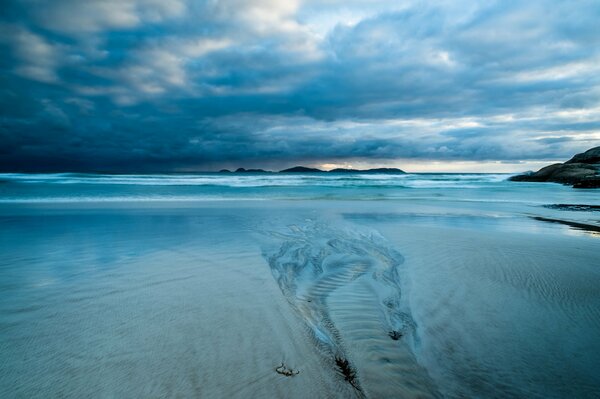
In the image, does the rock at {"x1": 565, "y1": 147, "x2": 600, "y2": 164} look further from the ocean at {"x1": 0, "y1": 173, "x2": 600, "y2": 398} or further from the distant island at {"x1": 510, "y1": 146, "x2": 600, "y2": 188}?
the ocean at {"x1": 0, "y1": 173, "x2": 600, "y2": 398}

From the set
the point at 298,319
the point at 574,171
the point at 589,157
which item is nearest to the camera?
the point at 298,319

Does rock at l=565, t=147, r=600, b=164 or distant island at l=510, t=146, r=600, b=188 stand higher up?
rock at l=565, t=147, r=600, b=164

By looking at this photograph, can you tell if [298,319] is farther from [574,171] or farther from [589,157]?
[589,157]

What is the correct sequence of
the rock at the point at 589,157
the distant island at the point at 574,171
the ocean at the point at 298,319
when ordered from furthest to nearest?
the rock at the point at 589,157 < the distant island at the point at 574,171 < the ocean at the point at 298,319

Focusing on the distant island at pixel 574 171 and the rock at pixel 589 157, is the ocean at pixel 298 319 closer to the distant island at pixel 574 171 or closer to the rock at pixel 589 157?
the distant island at pixel 574 171

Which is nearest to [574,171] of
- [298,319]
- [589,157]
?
[589,157]

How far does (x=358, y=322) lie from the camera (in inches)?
124

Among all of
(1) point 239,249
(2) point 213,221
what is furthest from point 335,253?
(2) point 213,221

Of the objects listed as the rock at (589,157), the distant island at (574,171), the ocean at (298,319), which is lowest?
the ocean at (298,319)

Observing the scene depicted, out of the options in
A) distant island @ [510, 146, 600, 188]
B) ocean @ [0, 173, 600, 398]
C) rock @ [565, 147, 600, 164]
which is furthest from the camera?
rock @ [565, 147, 600, 164]

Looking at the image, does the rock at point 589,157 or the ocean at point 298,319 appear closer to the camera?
the ocean at point 298,319

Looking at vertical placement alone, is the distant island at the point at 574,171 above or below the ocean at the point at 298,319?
above

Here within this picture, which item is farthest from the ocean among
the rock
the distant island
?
the rock

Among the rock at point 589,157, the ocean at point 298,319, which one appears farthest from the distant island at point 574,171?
the ocean at point 298,319
